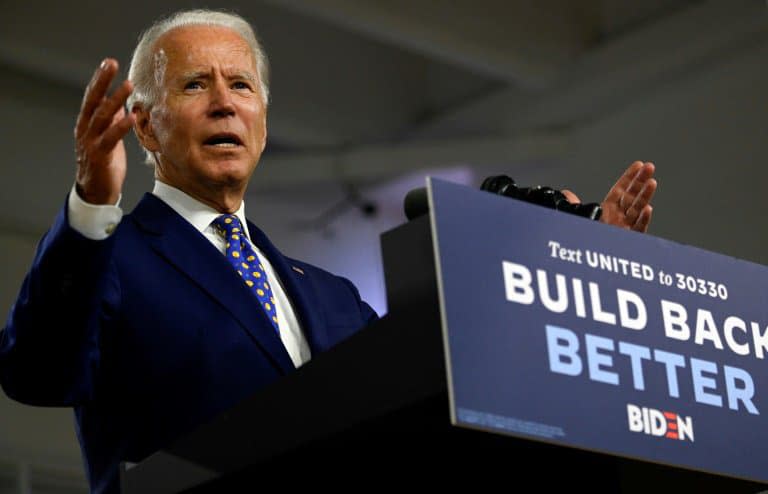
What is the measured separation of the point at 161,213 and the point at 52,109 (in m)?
5.45

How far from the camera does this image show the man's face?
7.65 ft

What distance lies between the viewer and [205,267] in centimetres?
201

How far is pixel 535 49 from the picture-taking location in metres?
7.07

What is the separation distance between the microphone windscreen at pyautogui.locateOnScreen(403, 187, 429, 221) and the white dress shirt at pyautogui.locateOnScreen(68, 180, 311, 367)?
1.13 feet

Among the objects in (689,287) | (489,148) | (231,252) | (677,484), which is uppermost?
(489,148)

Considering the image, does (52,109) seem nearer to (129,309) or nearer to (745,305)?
(129,309)

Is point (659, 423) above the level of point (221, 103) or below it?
below

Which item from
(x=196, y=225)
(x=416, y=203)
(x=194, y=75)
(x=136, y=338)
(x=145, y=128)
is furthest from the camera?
(x=145, y=128)

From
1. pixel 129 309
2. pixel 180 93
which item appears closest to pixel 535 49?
pixel 180 93

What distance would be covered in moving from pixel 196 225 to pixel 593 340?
3.21ft

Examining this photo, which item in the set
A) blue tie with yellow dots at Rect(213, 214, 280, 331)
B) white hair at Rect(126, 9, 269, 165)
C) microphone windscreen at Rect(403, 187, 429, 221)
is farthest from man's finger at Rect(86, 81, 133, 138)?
white hair at Rect(126, 9, 269, 165)

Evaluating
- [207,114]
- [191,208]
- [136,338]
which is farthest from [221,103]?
[136,338]

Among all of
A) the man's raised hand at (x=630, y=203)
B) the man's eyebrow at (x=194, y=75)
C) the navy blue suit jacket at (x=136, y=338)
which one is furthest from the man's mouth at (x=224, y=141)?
the man's raised hand at (x=630, y=203)

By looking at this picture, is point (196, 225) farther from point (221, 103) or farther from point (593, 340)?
point (593, 340)
